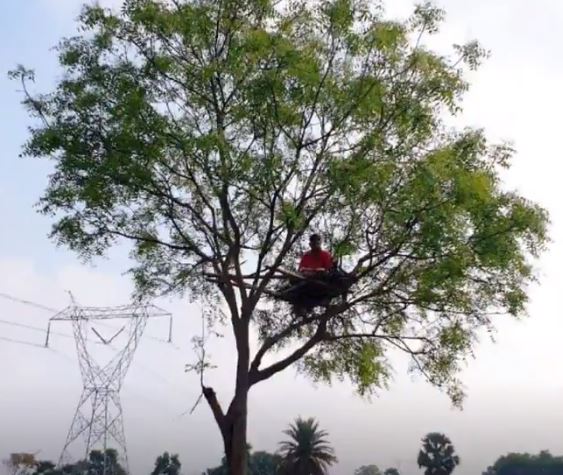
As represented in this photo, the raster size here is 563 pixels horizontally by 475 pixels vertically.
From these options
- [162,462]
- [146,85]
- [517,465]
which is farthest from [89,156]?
[517,465]

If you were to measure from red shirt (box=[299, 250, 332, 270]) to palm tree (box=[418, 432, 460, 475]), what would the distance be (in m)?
61.3

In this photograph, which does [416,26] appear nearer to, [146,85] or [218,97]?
[218,97]

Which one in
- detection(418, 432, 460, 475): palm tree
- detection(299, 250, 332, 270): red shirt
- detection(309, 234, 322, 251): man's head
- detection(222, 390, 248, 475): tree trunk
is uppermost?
detection(418, 432, 460, 475): palm tree

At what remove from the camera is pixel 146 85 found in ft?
42.4

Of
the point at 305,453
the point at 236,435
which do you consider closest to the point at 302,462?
the point at 305,453

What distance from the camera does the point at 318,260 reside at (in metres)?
12.9

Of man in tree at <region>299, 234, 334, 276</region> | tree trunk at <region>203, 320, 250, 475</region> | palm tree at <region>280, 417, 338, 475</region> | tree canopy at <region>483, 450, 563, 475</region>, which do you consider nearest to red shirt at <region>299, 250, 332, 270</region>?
man in tree at <region>299, 234, 334, 276</region>

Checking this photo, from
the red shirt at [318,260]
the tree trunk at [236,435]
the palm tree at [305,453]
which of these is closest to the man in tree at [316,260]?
the red shirt at [318,260]

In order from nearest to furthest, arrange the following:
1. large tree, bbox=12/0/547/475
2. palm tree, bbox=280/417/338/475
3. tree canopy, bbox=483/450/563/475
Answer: large tree, bbox=12/0/547/475 < palm tree, bbox=280/417/338/475 < tree canopy, bbox=483/450/563/475

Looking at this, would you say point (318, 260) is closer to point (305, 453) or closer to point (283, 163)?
point (283, 163)

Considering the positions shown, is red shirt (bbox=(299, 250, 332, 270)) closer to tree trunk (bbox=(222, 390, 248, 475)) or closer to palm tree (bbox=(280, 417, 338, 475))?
tree trunk (bbox=(222, 390, 248, 475))

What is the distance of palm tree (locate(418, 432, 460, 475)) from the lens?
232ft

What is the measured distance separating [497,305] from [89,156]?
665cm

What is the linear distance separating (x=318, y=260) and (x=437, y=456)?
62.4 meters
